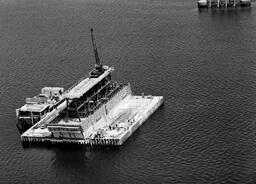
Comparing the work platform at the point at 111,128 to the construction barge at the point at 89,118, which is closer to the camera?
the work platform at the point at 111,128

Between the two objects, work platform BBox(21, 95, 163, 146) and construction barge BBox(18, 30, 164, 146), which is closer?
work platform BBox(21, 95, 163, 146)

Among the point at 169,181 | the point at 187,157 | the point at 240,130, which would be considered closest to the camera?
the point at 169,181

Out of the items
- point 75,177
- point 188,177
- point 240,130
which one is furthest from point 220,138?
point 75,177

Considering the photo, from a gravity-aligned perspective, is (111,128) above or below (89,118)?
below

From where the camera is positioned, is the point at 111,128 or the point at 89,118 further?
the point at 89,118

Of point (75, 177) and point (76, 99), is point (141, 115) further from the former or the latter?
point (75, 177)

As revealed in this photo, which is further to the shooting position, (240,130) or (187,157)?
(240,130)

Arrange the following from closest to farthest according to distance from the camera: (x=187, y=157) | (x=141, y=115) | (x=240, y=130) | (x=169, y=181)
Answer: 1. (x=169, y=181)
2. (x=187, y=157)
3. (x=240, y=130)
4. (x=141, y=115)

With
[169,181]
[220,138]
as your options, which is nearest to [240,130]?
[220,138]
